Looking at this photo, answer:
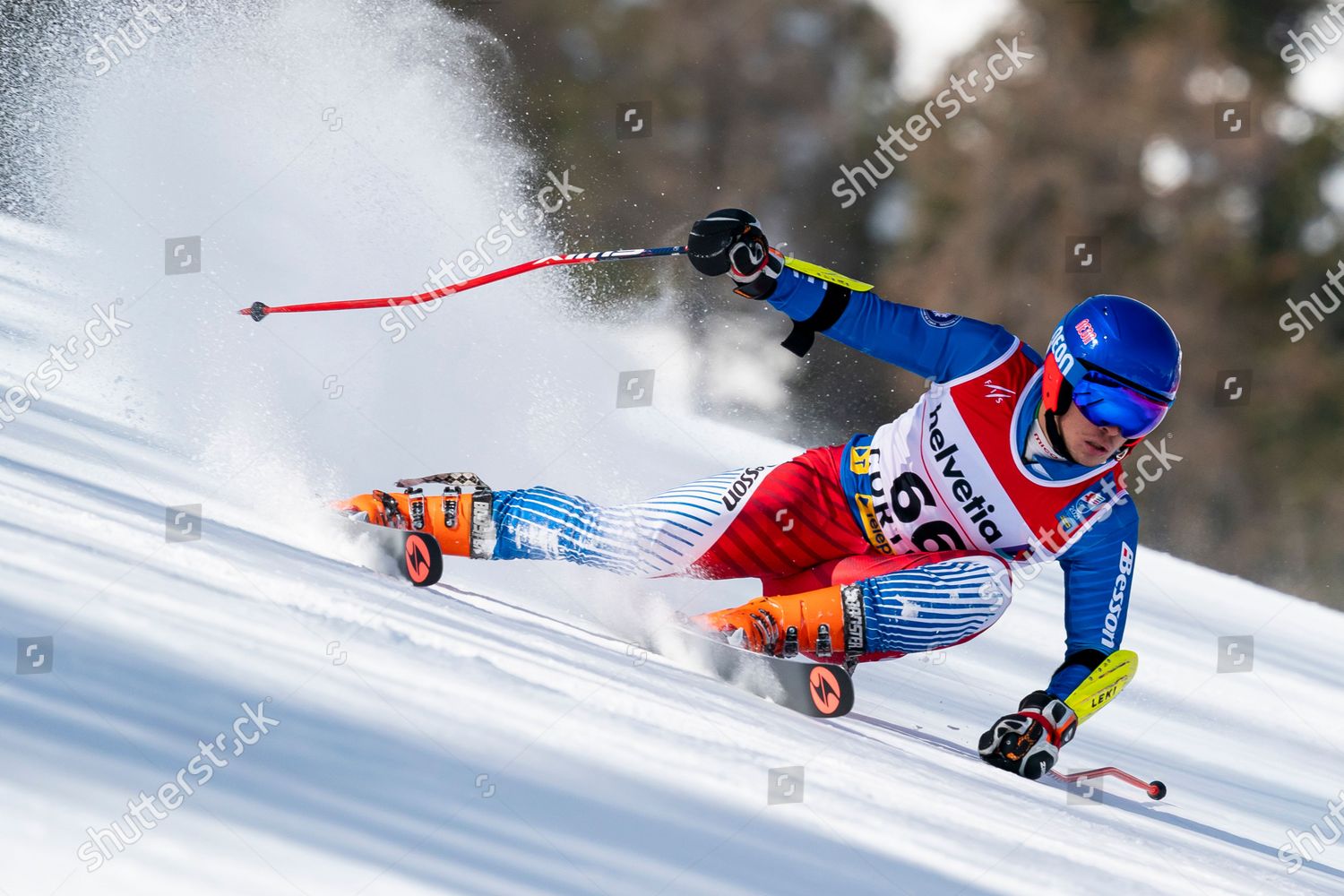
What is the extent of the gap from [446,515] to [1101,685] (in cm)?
156

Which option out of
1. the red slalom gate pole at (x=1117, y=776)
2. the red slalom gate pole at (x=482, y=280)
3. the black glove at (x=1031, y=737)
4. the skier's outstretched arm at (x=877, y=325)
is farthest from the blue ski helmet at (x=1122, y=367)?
the red slalom gate pole at (x=482, y=280)

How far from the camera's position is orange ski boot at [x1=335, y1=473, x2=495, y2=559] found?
131 inches

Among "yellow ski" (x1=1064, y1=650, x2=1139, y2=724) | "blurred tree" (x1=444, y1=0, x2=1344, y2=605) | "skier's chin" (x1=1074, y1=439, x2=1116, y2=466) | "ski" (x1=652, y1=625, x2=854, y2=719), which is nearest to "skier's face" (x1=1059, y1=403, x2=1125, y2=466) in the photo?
"skier's chin" (x1=1074, y1=439, x2=1116, y2=466)

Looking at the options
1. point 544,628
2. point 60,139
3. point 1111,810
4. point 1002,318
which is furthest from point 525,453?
point 1002,318

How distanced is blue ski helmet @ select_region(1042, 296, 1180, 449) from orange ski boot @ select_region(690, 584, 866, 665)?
2.16ft

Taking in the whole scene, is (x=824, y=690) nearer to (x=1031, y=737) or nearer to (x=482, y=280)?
(x=1031, y=737)

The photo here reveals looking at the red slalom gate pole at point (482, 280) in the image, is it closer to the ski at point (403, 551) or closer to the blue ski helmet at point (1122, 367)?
the ski at point (403, 551)

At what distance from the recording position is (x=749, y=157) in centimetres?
1792

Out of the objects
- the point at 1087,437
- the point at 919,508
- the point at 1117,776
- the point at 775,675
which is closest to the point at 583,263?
the point at 919,508

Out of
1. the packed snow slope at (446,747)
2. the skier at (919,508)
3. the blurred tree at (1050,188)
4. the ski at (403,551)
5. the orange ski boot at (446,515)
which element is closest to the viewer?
the packed snow slope at (446,747)

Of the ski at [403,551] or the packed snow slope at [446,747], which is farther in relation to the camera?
the ski at [403,551]

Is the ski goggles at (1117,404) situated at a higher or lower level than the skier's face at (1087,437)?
higher

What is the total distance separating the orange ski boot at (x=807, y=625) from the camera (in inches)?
125

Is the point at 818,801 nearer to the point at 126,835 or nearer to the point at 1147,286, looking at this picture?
the point at 126,835
